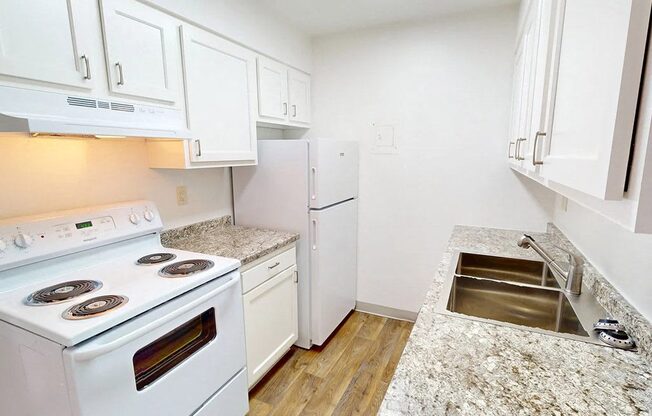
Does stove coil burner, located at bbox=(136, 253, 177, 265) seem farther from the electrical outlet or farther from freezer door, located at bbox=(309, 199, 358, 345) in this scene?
freezer door, located at bbox=(309, 199, 358, 345)

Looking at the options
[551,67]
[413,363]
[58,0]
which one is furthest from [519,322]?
[58,0]

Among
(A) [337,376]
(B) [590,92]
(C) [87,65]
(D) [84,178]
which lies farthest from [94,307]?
(A) [337,376]

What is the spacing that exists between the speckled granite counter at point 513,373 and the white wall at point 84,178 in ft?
5.36

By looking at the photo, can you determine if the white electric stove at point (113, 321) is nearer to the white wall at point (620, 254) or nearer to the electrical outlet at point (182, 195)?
the electrical outlet at point (182, 195)

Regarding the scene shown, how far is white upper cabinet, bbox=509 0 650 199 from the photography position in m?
0.45

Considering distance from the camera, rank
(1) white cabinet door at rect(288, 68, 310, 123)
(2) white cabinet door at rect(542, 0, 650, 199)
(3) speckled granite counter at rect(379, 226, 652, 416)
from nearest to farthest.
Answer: (2) white cabinet door at rect(542, 0, 650, 199) → (3) speckled granite counter at rect(379, 226, 652, 416) → (1) white cabinet door at rect(288, 68, 310, 123)

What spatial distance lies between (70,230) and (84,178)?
31 centimetres

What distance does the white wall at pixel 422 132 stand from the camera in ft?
7.54

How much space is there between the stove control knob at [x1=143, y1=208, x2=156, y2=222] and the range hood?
0.51 meters

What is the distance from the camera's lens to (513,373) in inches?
31.8

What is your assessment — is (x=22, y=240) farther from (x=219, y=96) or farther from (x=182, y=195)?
(x=219, y=96)

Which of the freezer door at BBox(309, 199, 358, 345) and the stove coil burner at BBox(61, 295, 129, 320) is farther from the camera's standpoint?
the freezer door at BBox(309, 199, 358, 345)

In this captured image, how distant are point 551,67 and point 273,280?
5.58 feet

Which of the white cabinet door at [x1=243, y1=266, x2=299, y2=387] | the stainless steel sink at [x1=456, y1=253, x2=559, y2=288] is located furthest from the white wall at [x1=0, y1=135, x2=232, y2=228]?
the stainless steel sink at [x1=456, y1=253, x2=559, y2=288]
